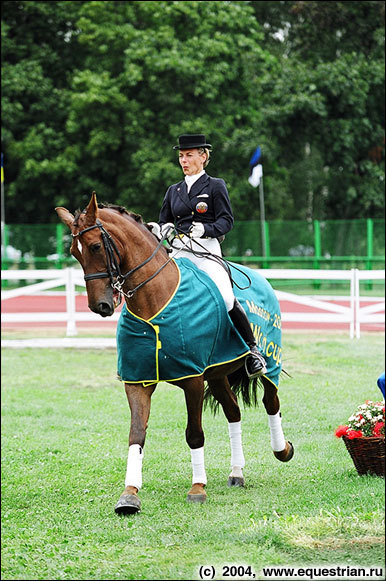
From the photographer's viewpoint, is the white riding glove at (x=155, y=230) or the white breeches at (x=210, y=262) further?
the white breeches at (x=210, y=262)

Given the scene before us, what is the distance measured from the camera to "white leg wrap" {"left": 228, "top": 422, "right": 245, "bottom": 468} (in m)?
8.01

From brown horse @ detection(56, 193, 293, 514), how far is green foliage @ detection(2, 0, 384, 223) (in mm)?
24597

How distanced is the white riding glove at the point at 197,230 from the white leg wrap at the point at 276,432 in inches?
75.7

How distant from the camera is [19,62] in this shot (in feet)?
118

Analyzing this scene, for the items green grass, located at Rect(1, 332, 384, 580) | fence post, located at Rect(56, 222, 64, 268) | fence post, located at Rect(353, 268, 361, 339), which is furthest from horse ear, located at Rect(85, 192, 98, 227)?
fence post, located at Rect(56, 222, 64, 268)

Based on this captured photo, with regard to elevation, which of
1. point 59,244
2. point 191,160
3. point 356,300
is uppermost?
point 191,160

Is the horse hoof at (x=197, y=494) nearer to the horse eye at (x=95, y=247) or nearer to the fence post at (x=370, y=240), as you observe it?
the horse eye at (x=95, y=247)

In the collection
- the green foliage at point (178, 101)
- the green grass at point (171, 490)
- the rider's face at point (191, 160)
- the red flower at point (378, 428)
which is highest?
the green foliage at point (178, 101)

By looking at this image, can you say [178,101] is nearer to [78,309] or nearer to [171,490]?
[78,309]

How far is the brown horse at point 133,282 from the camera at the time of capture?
6.67 m

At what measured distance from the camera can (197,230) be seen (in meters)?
7.46

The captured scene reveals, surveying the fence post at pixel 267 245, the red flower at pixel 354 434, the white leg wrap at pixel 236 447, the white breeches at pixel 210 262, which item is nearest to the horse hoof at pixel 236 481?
the white leg wrap at pixel 236 447

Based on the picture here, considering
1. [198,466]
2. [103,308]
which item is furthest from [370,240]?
[103,308]

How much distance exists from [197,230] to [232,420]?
1.87 metres
